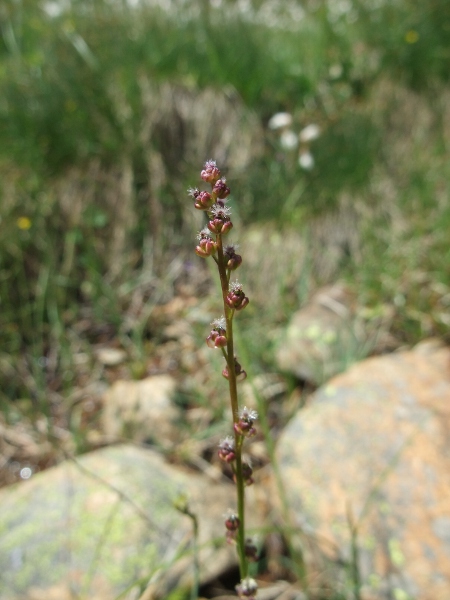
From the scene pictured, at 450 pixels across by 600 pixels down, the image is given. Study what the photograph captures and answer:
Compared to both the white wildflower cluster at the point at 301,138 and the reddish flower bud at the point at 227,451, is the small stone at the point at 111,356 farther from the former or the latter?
the reddish flower bud at the point at 227,451

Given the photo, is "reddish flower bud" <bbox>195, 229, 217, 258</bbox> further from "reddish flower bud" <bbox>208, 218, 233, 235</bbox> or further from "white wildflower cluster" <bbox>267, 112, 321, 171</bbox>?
"white wildflower cluster" <bbox>267, 112, 321, 171</bbox>

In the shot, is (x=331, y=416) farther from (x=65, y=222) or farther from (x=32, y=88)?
(x=32, y=88)

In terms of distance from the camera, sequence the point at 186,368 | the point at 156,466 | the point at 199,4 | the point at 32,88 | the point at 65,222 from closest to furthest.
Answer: the point at 156,466 → the point at 186,368 → the point at 65,222 → the point at 32,88 → the point at 199,4

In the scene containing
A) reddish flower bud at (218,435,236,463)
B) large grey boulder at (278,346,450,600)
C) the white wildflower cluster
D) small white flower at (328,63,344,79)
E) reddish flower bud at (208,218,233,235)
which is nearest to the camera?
reddish flower bud at (208,218,233,235)

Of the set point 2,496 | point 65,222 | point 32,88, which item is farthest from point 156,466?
point 32,88

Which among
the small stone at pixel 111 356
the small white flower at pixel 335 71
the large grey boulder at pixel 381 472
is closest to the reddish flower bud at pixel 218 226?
the large grey boulder at pixel 381 472

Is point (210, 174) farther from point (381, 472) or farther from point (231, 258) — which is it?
point (381, 472)

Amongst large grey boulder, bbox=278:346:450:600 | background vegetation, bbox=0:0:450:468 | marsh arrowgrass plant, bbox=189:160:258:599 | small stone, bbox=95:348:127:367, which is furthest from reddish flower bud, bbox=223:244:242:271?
small stone, bbox=95:348:127:367
